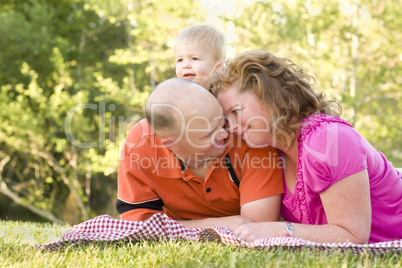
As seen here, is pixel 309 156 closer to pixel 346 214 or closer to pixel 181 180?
pixel 346 214

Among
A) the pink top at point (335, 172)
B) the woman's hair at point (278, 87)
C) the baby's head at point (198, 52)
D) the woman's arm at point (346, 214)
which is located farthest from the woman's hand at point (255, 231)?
the baby's head at point (198, 52)

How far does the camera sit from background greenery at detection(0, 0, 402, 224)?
40.0 feet

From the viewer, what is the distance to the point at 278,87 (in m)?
2.79

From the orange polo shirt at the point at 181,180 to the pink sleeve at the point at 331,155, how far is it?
1.37ft

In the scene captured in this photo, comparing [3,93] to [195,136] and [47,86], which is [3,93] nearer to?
[47,86]

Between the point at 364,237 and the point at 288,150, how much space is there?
0.75m

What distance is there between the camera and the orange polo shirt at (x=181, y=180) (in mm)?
2928

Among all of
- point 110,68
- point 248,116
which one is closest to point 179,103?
point 248,116

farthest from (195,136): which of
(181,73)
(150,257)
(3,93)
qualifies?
(3,93)

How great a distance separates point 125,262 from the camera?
203 centimetres

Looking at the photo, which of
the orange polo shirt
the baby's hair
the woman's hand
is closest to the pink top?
the orange polo shirt

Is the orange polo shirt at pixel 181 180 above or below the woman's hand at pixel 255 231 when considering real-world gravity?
above

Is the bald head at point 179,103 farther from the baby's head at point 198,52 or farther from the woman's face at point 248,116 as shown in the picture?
the baby's head at point 198,52

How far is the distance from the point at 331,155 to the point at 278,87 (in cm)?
61
